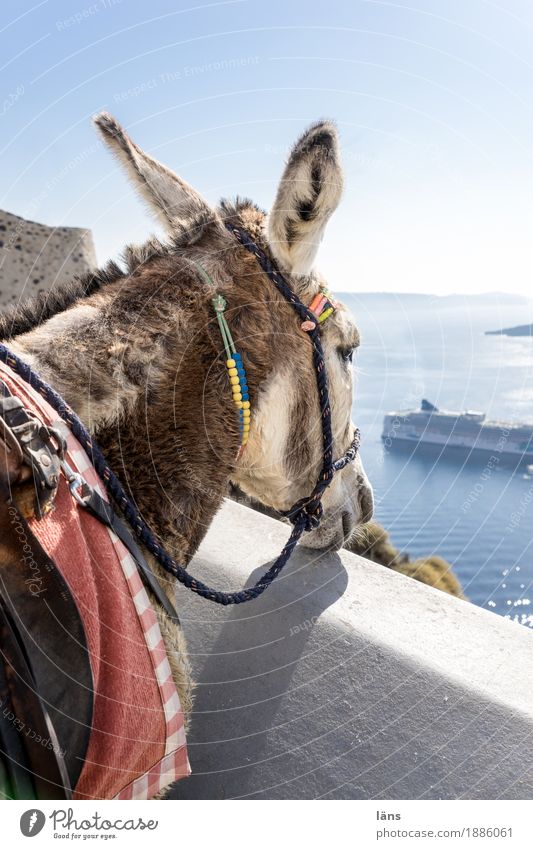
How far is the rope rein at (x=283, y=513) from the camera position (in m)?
1.47

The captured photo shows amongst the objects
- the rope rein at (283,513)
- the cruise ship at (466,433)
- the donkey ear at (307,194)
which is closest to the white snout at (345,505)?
the rope rein at (283,513)

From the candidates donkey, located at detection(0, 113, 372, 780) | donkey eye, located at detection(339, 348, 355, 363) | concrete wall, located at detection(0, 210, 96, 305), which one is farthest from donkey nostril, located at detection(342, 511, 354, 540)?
concrete wall, located at detection(0, 210, 96, 305)

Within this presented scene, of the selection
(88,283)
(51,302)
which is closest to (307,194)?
(88,283)

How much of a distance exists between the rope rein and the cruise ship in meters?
1.95

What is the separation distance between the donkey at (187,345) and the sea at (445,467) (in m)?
0.45

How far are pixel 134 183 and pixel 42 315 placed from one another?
0.59 meters

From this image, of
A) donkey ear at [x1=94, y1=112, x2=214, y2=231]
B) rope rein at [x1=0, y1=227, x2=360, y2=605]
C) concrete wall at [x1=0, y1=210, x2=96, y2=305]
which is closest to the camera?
rope rein at [x1=0, y1=227, x2=360, y2=605]

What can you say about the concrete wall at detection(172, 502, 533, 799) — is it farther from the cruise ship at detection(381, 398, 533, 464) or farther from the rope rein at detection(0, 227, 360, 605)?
the cruise ship at detection(381, 398, 533, 464)

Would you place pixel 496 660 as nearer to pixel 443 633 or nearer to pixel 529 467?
pixel 443 633

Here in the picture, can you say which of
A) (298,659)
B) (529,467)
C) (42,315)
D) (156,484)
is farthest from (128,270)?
(529,467)

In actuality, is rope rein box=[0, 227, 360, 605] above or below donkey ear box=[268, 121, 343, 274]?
below

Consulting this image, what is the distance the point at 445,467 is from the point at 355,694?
219 centimetres

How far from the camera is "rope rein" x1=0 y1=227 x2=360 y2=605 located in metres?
1.47

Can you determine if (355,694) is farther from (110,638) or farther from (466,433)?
(466,433)
